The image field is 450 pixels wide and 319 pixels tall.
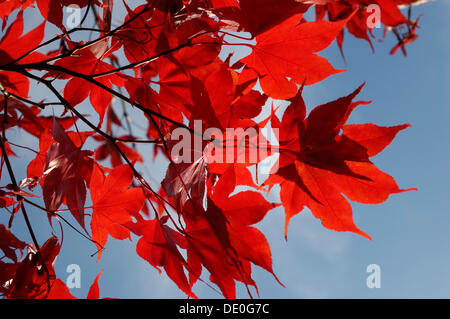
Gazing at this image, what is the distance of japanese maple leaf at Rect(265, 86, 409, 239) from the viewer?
19.5 inches

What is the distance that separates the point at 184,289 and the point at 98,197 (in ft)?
0.79

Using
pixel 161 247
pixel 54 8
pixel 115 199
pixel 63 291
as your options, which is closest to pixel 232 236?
pixel 161 247

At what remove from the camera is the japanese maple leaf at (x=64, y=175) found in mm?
529

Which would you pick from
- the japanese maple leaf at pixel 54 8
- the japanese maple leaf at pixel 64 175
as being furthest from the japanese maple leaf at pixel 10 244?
the japanese maple leaf at pixel 54 8

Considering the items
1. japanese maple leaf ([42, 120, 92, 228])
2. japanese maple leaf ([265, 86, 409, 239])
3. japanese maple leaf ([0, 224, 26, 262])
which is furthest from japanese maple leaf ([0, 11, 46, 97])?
japanese maple leaf ([265, 86, 409, 239])

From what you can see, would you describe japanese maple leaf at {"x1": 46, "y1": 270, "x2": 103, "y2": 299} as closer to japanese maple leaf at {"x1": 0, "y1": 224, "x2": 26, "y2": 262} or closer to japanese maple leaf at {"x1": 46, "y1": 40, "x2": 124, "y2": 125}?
japanese maple leaf at {"x1": 0, "y1": 224, "x2": 26, "y2": 262}

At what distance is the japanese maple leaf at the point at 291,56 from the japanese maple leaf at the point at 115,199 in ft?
1.02

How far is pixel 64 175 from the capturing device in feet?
1.86

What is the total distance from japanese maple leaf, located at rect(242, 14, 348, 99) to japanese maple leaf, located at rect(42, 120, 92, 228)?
0.31 m

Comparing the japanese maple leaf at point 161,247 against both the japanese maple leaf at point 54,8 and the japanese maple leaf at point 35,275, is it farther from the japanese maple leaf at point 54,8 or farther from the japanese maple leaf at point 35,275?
the japanese maple leaf at point 54,8
